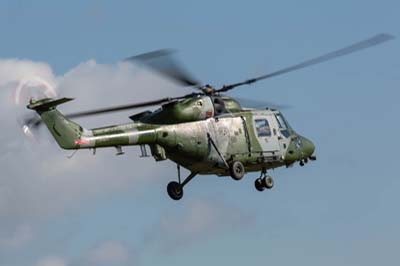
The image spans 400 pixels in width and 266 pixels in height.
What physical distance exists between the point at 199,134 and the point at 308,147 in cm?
883

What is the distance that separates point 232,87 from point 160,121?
4345 millimetres

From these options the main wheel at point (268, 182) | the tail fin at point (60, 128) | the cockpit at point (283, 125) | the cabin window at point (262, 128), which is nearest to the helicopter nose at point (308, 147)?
the cockpit at point (283, 125)

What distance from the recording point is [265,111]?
227 ft

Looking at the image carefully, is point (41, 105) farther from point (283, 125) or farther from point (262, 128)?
point (283, 125)

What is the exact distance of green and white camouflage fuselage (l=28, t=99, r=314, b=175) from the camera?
2377 inches

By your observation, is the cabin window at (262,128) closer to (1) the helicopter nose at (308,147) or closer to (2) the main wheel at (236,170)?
(2) the main wheel at (236,170)

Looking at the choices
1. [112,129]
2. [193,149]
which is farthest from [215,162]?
[112,129]

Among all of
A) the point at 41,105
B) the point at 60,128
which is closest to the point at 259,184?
the point at 60,128

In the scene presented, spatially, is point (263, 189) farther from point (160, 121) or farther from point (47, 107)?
point (47, 107)

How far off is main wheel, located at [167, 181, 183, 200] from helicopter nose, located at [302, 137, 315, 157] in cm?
815

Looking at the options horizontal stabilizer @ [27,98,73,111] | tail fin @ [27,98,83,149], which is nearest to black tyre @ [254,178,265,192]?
tail fin @ [27,98,83,149]

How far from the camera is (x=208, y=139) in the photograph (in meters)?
65.1

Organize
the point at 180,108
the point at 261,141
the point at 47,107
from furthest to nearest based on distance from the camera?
the point at 261,141, the point at 180,108, the point at 47,107

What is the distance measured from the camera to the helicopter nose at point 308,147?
71062 millimetres
